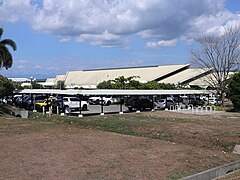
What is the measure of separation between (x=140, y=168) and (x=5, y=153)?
177 inches

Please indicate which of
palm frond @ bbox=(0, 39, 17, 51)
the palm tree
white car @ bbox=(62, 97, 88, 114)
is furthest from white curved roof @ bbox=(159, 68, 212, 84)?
the palm tree

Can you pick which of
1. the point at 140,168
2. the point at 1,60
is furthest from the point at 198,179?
the point at 1,60

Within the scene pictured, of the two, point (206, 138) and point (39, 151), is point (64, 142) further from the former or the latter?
point (206, 138)

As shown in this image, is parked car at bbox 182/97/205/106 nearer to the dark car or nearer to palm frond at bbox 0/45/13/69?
the dark car

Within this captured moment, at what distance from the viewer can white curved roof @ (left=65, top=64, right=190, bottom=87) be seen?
335 ft

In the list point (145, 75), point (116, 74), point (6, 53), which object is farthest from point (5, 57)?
point (116, 74)

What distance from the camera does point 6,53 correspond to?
35781mm

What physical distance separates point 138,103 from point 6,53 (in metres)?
16.5

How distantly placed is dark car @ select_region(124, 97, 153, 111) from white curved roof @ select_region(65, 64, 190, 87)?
4955 centimetres

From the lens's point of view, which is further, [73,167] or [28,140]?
[28,140]

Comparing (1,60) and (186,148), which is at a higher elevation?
(1,60)

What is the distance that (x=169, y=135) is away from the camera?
1816 centimetres

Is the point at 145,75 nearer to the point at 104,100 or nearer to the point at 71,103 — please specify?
the point at 104,100

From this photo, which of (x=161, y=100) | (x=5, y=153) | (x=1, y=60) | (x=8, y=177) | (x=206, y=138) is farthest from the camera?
(x=161, y=100)
